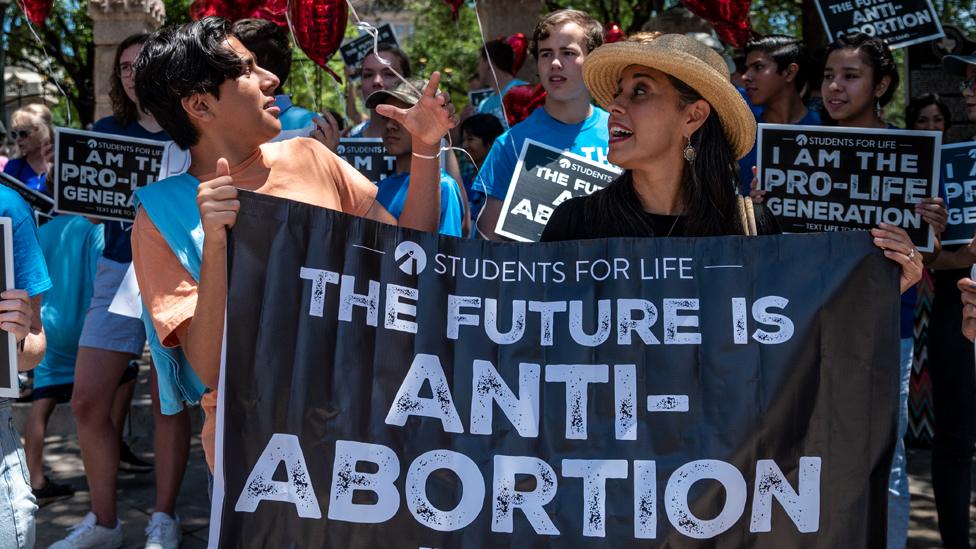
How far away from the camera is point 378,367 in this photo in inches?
102

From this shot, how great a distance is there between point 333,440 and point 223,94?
101 cm

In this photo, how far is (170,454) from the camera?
480 cm

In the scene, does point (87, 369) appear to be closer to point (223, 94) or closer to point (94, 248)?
point (94, 248)

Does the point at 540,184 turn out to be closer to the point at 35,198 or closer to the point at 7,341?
the point at 7,341

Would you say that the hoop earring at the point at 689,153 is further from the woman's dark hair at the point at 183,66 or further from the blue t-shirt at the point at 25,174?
the blue t-shirt at the point at 25,174

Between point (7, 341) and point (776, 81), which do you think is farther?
point (776, 81)

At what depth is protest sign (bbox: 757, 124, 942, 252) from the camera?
3.85 metres

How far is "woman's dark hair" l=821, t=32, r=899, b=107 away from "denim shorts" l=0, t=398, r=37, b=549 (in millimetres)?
3563

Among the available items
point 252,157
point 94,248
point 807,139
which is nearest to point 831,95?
point 807,139

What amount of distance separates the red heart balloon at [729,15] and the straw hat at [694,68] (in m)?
2.83

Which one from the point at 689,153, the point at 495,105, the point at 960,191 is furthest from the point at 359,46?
the point at 689,153

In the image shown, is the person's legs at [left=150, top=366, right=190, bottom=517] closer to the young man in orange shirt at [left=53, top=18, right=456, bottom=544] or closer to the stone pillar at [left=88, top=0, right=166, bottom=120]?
the young man in orange shirt at [left=53, top=18, right=456, bottom=544]

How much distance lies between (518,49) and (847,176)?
400cm

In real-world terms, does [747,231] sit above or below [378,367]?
above
